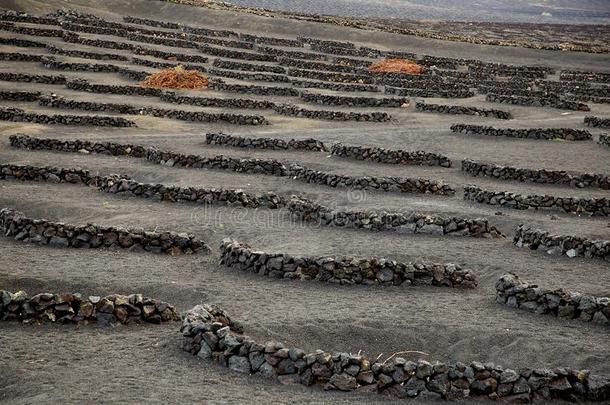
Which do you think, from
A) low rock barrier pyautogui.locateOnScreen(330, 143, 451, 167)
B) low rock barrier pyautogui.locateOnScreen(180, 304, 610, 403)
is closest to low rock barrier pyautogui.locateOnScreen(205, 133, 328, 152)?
low rock barrier pyautogui.locateOnScreen(330, 143, 451, 167)

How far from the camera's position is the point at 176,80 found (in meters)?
49.8

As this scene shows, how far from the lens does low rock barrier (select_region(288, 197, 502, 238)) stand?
21.8 meters

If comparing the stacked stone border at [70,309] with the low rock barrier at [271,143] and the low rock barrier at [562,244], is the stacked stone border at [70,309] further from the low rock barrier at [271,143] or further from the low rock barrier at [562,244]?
the low rock barrier at [271,143]

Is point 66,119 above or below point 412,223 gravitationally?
above

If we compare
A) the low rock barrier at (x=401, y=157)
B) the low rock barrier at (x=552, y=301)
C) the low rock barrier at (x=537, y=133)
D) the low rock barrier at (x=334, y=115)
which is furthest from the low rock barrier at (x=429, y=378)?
the low rock barrier at (x=334, y=115)

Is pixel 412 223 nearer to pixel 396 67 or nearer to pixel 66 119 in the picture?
pixel 66 119

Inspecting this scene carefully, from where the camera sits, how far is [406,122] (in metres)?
43.1

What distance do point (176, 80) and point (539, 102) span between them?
24.0 m

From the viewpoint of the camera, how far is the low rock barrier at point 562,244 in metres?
19.5

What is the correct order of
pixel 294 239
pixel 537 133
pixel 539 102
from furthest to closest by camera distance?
pixel 539 102
pixel 537 133
pixel 294 239

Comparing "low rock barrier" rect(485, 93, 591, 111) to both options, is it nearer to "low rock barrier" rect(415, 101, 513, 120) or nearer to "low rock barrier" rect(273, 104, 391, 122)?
"low rock barrier" rect(415, 101, 513, 120)

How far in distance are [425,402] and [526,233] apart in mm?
10256

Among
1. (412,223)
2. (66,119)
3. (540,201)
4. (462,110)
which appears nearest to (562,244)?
(412,223)

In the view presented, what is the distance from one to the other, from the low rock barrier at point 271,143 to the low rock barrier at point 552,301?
18747mm
